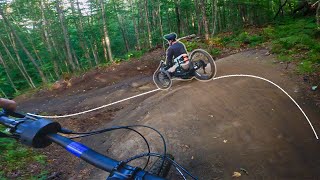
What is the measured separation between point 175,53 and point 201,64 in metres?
1.04

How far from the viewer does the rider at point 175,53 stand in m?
9.54

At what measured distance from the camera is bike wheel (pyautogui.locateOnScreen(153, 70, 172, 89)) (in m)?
10.7

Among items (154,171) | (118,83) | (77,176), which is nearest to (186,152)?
(77,176)

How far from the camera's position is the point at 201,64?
379 inches

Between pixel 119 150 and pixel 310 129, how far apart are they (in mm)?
4946

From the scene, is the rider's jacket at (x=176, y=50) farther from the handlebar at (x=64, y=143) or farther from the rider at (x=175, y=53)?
the handlebar at (x=64, y=143)

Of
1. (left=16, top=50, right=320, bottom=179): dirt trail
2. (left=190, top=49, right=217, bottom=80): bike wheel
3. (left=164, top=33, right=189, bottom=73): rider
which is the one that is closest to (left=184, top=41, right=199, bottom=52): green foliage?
(left=16, top=50, right=320, bottom=179): dirt trail

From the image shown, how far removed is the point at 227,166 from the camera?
5586mm

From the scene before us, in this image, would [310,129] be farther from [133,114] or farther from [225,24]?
[225,24]

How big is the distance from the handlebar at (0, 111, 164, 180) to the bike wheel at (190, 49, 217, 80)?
811 centimetres

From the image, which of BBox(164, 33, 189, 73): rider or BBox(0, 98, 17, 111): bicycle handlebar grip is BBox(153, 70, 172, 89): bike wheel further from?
BBox(0, 98, 17, 111): bicycle handlebar grip

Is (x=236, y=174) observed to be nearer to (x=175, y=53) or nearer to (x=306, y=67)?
(x=175, y=53)

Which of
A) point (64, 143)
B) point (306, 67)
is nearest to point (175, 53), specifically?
point (306, 67)

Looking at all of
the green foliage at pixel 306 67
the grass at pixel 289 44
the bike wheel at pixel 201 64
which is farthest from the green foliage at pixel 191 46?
the green foliage at pixel 306 67
